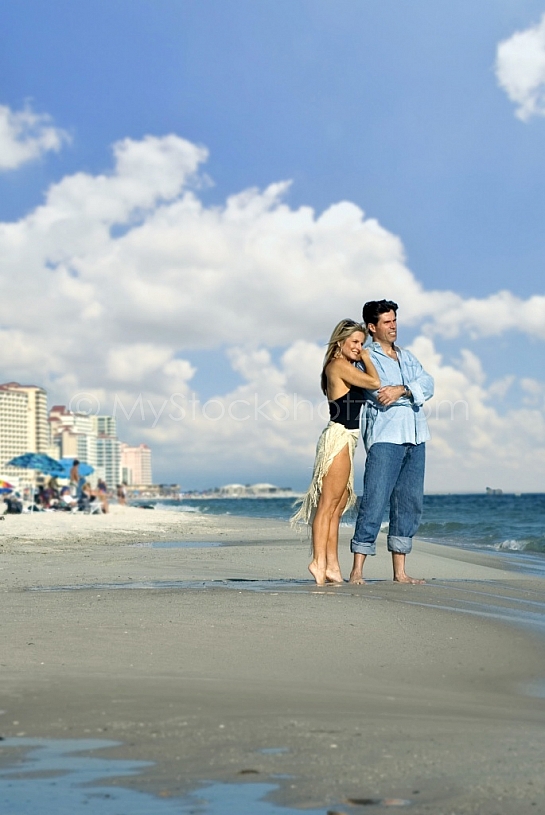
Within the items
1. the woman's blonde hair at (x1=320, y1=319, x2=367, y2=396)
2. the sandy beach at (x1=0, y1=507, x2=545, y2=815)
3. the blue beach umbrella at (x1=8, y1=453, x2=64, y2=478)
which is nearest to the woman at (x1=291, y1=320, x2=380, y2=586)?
the woman's blonde hair at (x1=320, y1=319, x2=367, y2=396)

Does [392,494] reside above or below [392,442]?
below

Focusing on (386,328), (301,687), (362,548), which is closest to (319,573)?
(362,548)

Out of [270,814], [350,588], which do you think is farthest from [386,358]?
[270,814]

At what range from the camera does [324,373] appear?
600 cm

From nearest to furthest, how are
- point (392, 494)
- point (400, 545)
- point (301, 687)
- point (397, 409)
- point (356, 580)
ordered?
1. point (301, 687)
2. point (356, 580)
3. point (397, 409)
4. point (400, 545)
5. point (392, 494)

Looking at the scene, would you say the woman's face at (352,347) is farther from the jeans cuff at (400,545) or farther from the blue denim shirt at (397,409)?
the jeans cuff at (400,545)

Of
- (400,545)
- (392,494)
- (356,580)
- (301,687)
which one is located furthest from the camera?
(392,494)

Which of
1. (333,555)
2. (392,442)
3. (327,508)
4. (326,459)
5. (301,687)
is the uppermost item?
(392,442)

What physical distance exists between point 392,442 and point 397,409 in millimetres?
220

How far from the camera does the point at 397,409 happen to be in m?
5.95

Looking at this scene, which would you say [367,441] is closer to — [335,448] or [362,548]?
[335,448]

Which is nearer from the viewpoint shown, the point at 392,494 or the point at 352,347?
the point at 352,347

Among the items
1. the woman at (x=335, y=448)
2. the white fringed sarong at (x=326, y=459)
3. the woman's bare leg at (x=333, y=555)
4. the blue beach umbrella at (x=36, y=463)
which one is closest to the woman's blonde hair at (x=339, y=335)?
the woman at (x=335, y=448)

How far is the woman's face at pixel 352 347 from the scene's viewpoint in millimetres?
5867
